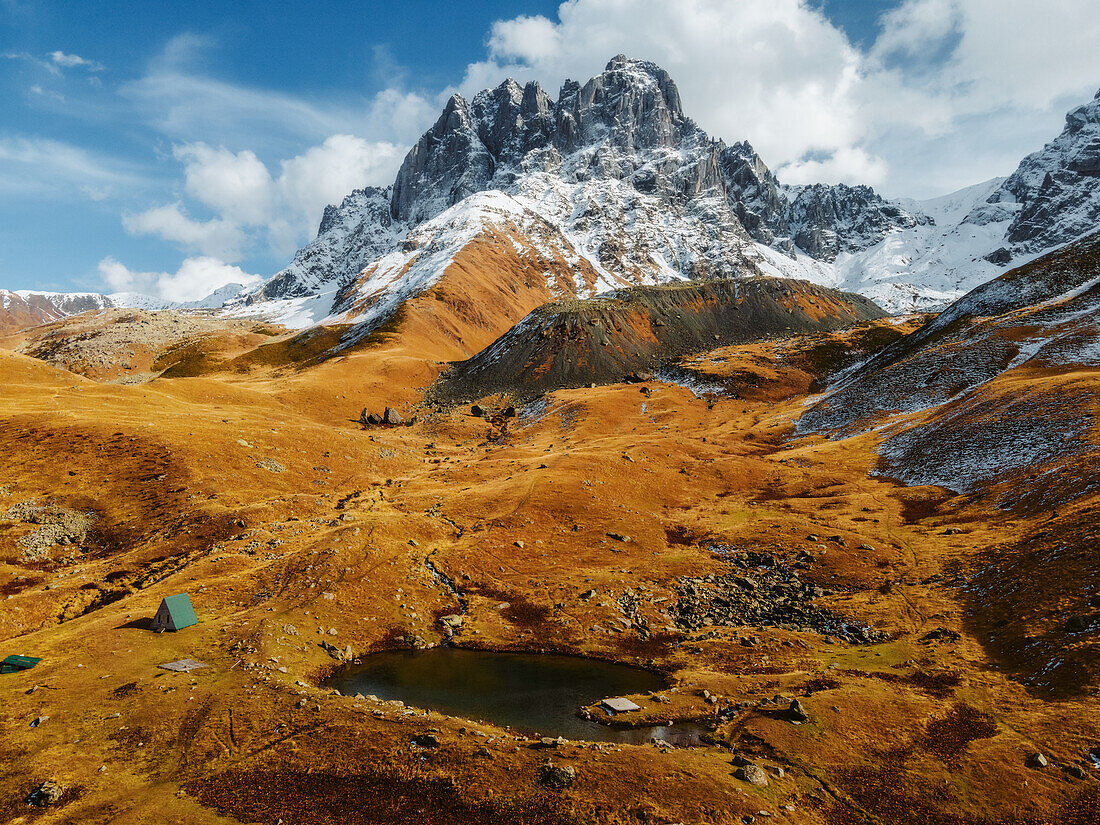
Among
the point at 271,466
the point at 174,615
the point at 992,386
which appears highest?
the point at 992,386

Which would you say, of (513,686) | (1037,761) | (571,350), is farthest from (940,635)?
(571,350)

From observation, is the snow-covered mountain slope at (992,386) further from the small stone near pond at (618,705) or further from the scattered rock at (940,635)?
the small stone near pond at (618,705)

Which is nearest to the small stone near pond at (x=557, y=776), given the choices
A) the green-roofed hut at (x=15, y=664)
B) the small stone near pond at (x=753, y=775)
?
the small stone near pond at (x=753, y=775)

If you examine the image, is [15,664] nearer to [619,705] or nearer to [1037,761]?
[619,705]

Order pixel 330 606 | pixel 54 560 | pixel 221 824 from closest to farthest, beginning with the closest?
pixel 221 824
pixel 330 606
pixel 54 560

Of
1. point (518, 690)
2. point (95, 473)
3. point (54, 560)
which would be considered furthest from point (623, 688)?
point (95, 473)

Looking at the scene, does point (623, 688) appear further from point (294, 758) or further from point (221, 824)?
point (221, 824)

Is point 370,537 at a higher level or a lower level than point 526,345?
lower
